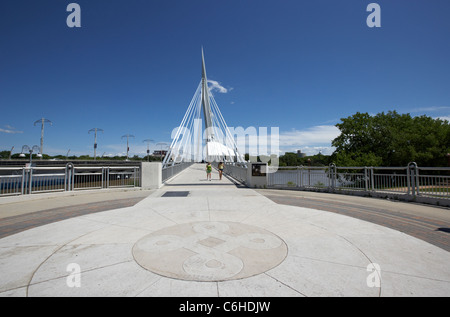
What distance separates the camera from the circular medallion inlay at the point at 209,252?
10.6 feet

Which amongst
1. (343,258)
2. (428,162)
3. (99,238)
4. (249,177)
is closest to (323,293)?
(343,258)

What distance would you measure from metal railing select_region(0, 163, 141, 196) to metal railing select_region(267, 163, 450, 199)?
9142 mm

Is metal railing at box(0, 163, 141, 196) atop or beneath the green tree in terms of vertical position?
beneath

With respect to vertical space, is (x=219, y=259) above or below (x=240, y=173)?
below

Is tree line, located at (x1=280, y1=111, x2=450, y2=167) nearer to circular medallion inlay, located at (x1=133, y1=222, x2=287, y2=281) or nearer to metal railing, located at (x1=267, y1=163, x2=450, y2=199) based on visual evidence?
metal railing, located at (x1=267, y1=163, x2=450, y2=199)

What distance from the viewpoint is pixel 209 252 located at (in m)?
3.91

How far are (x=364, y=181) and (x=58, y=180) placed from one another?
51.8 feet

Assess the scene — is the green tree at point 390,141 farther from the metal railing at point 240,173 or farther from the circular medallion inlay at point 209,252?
the circular medallion inlay at point 209,252

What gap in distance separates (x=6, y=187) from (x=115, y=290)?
971cm

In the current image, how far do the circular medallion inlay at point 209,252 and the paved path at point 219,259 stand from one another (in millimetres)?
17

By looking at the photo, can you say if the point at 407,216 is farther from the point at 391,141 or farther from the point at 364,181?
the point at 391,141

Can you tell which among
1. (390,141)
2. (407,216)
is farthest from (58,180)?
(390,141)

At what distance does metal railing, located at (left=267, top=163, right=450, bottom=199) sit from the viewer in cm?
912

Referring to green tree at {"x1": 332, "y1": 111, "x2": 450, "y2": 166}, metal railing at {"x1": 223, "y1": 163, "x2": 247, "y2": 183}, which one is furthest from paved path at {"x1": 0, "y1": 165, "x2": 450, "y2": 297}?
green tree at {"x1": 332, "y1": 111, "x2": 450, "y2": 166}
